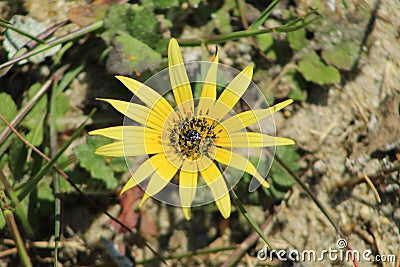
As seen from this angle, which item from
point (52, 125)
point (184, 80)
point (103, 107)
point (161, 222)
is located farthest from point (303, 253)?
point (52, 125)

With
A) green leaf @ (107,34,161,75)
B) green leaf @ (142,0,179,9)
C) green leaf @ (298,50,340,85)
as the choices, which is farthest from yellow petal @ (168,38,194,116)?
green leaf @ (298,50,340,85)

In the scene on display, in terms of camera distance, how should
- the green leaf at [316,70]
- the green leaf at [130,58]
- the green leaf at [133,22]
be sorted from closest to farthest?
the green leaf at [130,58]
the green leaf at [133,22]
the green leaf at [316,70]

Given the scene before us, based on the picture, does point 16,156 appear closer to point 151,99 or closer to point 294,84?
point 151,99

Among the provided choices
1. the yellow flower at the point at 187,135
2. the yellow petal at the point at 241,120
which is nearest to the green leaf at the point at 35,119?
the yellow flower at the point at 187,135

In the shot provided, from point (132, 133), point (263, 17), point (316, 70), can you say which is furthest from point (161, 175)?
point (316, 70)

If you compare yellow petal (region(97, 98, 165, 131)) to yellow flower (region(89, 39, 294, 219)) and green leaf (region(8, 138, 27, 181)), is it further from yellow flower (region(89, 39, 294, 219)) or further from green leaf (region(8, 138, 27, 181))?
green leaf (region(8, 138, 27, 181))

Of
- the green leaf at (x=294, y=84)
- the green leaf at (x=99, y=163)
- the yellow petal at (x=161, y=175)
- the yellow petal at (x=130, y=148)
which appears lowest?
the green leaf at (x=294, y=84)

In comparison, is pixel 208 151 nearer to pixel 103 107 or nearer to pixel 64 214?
pixel 103 107

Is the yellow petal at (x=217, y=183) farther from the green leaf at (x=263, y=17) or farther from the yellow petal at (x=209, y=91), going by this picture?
the green leaf at (x=263, y=17)
